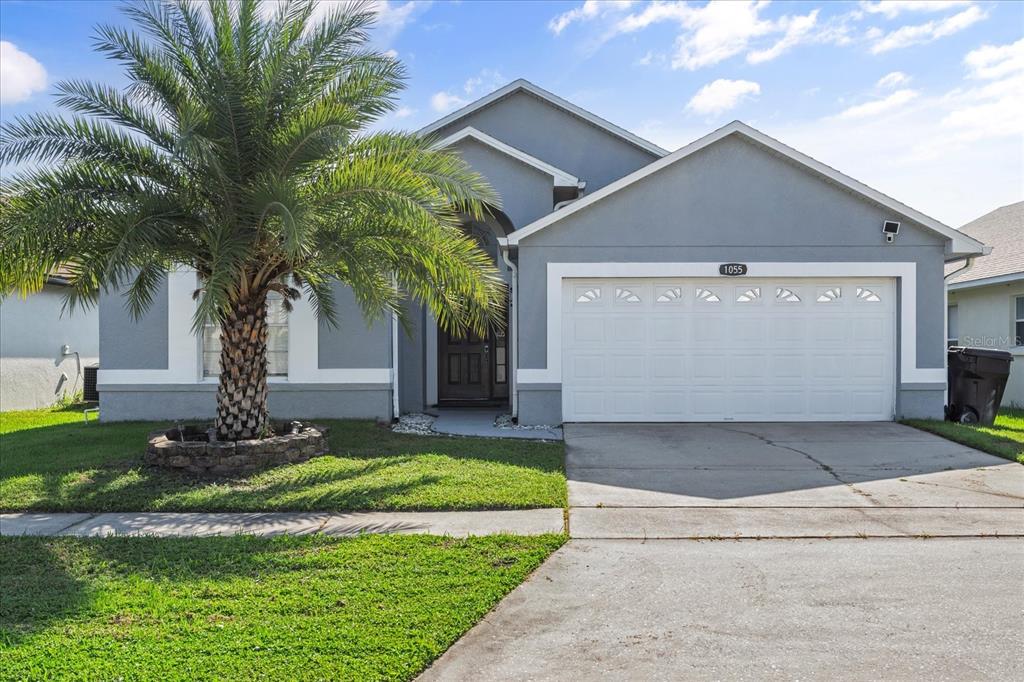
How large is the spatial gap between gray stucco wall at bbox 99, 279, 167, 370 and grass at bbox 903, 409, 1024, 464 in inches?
469

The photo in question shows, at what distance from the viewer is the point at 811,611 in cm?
441

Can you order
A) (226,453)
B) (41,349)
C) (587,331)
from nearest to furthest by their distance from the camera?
(226,453) → (587,331) → (41,349)

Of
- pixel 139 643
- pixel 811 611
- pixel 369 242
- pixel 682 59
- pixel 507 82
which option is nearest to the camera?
pixel 139 643

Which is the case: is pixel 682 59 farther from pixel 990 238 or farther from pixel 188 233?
pixel 990 238

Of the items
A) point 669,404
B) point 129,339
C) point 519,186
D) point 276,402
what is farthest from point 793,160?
point 129,339

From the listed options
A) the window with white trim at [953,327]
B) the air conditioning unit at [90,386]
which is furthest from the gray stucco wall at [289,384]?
the window with white trim at [953,327]

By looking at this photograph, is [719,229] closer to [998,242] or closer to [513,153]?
[513,153]

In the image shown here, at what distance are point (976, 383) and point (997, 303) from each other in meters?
4.69

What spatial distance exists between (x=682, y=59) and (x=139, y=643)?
402 inches

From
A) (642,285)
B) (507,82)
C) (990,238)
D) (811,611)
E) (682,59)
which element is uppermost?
(507,82)

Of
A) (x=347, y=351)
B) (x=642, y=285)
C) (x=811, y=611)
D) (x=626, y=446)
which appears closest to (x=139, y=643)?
(x=811, y=611)

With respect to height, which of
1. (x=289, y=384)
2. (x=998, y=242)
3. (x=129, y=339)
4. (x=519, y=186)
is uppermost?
(x=519, y=186)

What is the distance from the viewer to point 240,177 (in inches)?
318

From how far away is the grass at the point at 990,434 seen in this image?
356 inches
